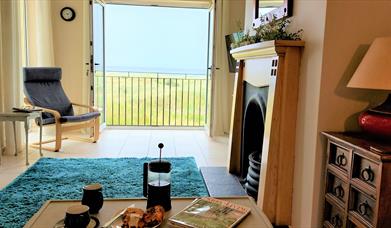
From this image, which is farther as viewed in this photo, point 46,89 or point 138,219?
point 46,89

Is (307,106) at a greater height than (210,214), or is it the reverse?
(307,106)

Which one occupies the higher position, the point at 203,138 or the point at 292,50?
the point at 292,50

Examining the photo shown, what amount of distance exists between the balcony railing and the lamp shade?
4708 mm

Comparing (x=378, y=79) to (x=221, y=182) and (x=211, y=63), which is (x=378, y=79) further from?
(x=211, y=63)

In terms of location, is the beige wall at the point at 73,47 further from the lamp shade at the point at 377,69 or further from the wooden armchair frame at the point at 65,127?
the lamp shade at the point at 377,69

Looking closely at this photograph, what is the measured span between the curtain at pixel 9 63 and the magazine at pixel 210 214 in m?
3.18

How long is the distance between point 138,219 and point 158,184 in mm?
219

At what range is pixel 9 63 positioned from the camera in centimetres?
390

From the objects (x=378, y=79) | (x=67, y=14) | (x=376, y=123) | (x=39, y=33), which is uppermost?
(x=67, y=14)

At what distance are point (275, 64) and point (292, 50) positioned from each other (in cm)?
14

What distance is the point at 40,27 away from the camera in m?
4.89

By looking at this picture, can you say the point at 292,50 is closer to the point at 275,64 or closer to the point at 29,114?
the point at 275,64

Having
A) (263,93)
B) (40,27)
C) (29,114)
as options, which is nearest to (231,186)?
(263,93)

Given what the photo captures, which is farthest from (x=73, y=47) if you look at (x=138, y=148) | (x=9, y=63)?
(x=138, y=148)
